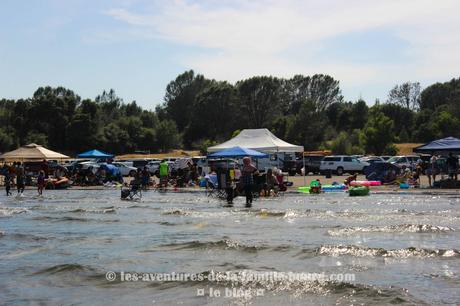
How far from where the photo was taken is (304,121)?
80312 mm

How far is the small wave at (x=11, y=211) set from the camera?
22.5 m

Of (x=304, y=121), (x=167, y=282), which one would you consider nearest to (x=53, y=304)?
(x=167, y=282)

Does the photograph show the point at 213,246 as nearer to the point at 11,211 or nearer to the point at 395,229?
the point at 395,229

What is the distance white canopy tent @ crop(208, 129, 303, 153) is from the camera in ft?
135

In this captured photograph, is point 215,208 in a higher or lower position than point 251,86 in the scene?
lower

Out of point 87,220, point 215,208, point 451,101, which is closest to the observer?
point 87,220

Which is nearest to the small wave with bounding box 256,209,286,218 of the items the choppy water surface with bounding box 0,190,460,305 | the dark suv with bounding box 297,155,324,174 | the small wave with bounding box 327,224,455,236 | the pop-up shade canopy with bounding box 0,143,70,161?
the choppy water surface with bounding box 0,190,460,305

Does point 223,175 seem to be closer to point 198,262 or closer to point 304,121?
point 198,262

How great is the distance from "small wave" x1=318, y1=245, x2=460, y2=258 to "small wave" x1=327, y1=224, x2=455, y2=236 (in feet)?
7.52

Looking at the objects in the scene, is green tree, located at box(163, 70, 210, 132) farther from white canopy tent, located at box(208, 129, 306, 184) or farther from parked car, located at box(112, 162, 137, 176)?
white canopy tent, located at box(208, 129, 306, 184)

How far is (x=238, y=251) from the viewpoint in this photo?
13281mm

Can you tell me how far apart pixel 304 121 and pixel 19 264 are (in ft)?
226

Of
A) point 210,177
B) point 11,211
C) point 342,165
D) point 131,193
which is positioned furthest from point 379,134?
point 11,211

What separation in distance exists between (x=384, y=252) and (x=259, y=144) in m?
29.1
